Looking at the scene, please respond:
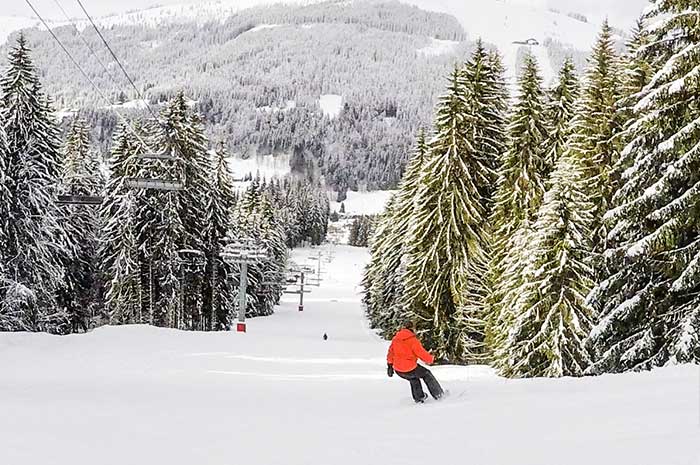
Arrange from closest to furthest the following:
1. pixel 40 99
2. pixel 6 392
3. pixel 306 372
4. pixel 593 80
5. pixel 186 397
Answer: pixel 6 392, pixel 186 397, pixel 306 372, pixel 593 80, pixel 40 99

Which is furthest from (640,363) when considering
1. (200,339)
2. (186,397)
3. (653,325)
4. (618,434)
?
(200,339)

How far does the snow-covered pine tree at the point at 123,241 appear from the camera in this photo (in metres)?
37.1

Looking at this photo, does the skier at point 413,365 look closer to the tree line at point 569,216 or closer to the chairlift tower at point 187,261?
the tree line at point 569,216

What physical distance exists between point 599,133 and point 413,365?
13925mm

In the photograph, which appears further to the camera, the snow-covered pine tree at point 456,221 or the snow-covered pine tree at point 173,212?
the snow-covered pine tree at point 173,212

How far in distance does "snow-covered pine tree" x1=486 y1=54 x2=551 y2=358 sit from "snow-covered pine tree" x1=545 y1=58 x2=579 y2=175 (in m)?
0.36

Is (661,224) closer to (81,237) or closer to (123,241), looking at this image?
(123,241)

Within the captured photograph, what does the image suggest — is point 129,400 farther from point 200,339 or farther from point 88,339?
point 200,339

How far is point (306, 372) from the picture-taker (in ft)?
67.8

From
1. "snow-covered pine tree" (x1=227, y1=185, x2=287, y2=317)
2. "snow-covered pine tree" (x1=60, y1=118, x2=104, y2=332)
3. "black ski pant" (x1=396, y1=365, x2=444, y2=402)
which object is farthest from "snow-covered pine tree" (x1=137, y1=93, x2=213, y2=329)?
"black ski pant" (x1=396, y1=365, x2=444, y2=402)

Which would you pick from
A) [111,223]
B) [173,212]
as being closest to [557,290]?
[173,212]

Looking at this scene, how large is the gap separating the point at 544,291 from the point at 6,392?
49.4 feet

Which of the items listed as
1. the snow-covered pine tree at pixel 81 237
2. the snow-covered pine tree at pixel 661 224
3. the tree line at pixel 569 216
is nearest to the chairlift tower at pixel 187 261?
the snow-covered pine tree at pixel 81 237

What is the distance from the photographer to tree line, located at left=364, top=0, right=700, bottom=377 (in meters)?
14.3
